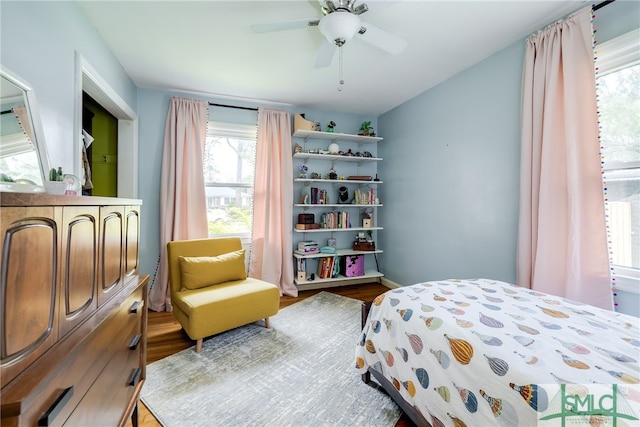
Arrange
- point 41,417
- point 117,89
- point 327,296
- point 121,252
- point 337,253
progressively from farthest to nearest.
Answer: point 337,253 → point 327,296 → point 117,89 → point 121,252 → point 41,417

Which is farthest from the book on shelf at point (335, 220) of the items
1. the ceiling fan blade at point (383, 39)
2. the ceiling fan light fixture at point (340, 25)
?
the ceiling fan light fixture at point (340, 25)

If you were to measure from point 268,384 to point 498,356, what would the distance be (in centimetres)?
139

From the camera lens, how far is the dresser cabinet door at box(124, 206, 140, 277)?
49.1 inches

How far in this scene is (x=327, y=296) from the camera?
3.41 m

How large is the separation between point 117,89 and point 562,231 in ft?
12.4

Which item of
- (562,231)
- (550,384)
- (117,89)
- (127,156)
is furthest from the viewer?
(127,156)

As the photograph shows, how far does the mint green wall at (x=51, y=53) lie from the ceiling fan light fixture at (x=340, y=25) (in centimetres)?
145

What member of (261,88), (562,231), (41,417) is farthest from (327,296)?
(41,417)

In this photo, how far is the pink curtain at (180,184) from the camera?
3.02 m

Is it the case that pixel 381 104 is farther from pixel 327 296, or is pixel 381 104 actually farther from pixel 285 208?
pixel 327 296

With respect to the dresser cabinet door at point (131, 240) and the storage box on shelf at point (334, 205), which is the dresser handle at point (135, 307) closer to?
the dresser cabinet door at point (131, 240)

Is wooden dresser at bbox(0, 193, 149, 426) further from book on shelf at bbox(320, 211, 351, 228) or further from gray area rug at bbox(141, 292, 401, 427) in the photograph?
book on shelf at bbox(320, 211, 351, 228)

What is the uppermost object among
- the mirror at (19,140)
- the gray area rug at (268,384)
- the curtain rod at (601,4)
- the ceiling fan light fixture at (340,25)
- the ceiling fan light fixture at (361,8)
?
the curtain rod at (601,4)

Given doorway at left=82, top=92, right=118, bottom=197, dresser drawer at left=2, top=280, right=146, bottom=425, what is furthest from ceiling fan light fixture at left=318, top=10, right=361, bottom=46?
doorway at left=82, top=92, right=118, bottom=197
